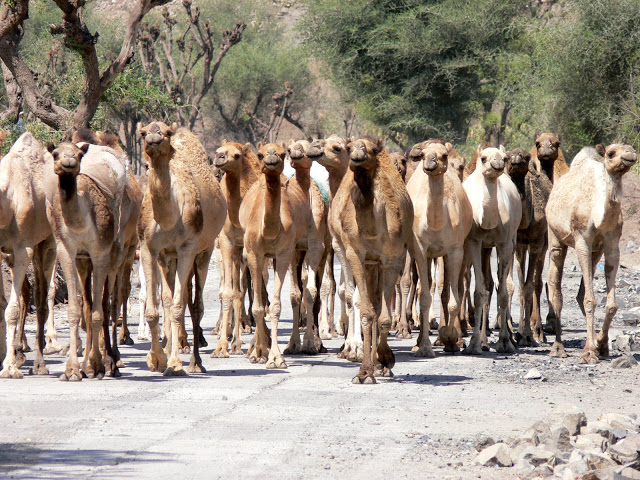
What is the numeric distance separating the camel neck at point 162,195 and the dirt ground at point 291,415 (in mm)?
1696

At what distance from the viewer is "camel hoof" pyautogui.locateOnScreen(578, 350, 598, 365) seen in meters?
12.1

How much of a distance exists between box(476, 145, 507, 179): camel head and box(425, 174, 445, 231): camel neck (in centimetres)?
118

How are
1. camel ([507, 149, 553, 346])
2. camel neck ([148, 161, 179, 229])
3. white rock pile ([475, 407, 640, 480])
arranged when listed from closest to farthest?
white rock pile ([475, 407, 640, 480]) → camel neck ([148, 161, 179, 229]) → camel ([507, 149, 553, 346])

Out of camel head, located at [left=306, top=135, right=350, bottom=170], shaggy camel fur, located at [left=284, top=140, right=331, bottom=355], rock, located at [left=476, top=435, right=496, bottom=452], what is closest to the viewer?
rock, located at [left=476, top=435, right=496, bottom=452]

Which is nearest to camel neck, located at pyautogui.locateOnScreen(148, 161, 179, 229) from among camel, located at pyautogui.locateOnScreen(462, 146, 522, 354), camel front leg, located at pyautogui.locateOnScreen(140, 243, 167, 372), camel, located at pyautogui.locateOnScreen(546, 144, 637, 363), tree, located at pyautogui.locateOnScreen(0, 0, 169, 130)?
camel front leg, located at pyautogui.locateOnScreen(140, 243, 167, 372)

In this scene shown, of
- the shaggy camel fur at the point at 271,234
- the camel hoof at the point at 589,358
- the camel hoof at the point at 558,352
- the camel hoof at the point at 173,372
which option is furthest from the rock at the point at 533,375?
the camel hoof at the point at 173,372

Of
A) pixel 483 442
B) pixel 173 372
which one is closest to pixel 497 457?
pixel 483 442

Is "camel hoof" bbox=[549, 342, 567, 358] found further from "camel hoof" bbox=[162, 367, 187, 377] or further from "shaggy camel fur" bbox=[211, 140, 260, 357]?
"camel hoof" bbox=[162, 367, 187, 377]

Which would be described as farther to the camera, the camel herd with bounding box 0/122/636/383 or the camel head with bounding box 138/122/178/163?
the camel herd with bounding box 0/122/636/383

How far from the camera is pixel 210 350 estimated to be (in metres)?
14.0

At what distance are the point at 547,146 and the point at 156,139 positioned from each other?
284 inches

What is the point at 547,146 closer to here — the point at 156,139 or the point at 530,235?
the point at 530,235

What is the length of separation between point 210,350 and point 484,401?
5555 millimetres

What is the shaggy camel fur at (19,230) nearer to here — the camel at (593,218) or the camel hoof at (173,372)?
the camel hoof at (173,372)
